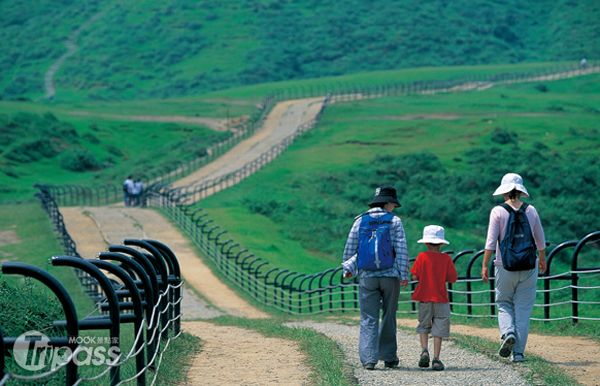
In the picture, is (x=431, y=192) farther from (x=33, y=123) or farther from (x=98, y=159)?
(x=33, y=123)

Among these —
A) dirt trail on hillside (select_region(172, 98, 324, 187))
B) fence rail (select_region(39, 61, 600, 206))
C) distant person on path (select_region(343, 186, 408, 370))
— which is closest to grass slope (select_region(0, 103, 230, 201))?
fence rail (select_region(39, 61, 600, 206))

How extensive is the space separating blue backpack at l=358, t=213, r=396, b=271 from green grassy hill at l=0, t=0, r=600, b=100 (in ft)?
311

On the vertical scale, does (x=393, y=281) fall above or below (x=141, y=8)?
below

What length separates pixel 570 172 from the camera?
5450cm

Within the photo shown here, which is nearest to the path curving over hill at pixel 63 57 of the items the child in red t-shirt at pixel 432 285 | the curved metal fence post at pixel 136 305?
the child in red t-shirt at pixel 432 285

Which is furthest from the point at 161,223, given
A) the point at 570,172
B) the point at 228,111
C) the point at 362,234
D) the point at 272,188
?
the point at 228,111

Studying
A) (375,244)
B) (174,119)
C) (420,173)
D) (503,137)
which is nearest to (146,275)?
(375,244)

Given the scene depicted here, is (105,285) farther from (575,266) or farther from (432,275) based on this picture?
(575,266)

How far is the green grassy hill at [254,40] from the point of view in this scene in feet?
374

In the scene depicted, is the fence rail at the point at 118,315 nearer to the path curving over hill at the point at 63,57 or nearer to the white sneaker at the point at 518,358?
the white sneaker at the point at 518,358

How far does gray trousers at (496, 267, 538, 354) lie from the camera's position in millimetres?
13203

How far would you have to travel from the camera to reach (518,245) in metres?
13.2

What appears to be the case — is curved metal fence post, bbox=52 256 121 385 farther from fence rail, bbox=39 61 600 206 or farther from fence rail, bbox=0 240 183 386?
fence rail, bbox=39 61 600 206

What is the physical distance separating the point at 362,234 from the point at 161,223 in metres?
30.6
